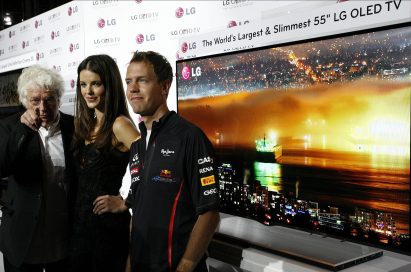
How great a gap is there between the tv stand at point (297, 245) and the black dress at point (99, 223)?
0.56 meters

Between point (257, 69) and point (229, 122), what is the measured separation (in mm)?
391

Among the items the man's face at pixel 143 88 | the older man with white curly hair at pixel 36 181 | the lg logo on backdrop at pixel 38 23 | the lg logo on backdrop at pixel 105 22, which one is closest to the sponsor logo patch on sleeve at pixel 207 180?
the man's face at pixel 143 88

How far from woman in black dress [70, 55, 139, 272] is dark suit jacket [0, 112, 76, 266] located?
0.27 metres

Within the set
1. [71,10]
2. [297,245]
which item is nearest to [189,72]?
[297,245]

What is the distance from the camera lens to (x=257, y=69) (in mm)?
2463

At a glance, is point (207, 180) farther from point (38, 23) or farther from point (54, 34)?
point (38, 23)

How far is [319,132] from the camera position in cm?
218

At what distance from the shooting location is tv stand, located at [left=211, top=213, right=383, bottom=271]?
80.9 inches

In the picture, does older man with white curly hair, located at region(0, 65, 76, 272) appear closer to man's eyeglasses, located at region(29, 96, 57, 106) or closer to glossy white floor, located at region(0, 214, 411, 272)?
man's eyeglasses, located at region(29, 96, 57, 106)

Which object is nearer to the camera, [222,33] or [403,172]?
[403,172]

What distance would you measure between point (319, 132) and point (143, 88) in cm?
93

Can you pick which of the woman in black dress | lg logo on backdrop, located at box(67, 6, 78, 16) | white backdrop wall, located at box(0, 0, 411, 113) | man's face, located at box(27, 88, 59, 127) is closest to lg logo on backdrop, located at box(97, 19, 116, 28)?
white backdrop wall, located at box(0, 0, 411, 113)

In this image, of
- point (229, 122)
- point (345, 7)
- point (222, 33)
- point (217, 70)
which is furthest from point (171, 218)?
point (222, 33)

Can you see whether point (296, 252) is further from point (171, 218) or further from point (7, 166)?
point (7, 166)
